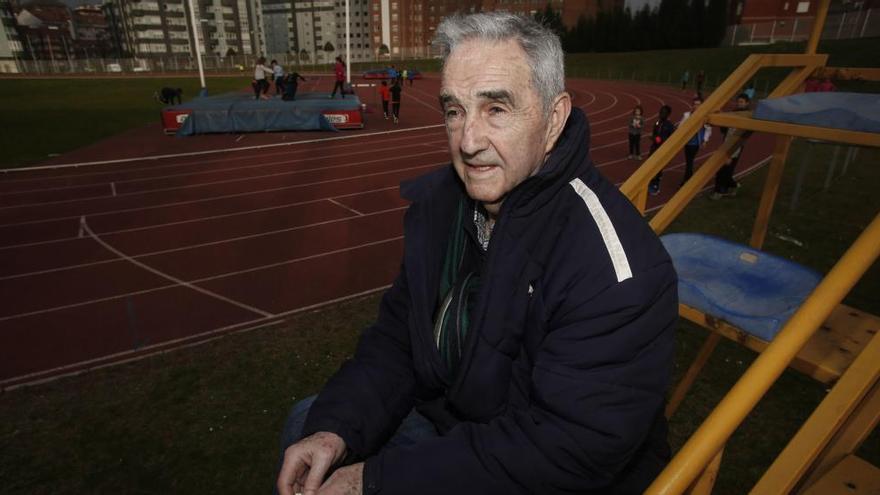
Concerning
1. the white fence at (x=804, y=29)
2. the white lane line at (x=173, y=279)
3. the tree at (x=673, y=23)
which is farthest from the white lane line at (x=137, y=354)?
the tree at (x=673, y=23)

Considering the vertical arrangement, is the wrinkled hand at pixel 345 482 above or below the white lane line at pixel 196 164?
above

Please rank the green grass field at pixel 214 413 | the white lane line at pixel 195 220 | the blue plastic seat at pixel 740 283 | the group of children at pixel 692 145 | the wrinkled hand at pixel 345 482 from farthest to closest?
the group of children at pixel 692 145
the white lane line at pixel 195 220
the green grass field at pixel 214 413
the blue plastic seat at pixel 740 283
the wrinkled hand at pixel 345 482

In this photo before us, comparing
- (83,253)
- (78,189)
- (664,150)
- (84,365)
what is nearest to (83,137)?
(78,189)

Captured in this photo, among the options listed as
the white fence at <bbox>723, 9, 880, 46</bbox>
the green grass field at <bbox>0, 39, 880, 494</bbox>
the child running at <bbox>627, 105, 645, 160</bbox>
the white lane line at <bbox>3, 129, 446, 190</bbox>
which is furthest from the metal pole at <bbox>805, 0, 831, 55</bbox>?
the white fence at <bbox>723, 9, 880, 46</bbox>

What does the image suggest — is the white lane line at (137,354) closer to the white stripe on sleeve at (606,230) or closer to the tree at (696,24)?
the white stripe on sleeve at (606,230)

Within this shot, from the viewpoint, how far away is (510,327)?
1.45m

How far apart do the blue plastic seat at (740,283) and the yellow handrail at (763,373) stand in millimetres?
582

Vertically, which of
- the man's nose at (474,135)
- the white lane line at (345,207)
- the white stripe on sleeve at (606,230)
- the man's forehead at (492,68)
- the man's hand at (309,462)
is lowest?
the white lane line at (345,207)

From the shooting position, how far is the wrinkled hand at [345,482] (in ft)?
4.56

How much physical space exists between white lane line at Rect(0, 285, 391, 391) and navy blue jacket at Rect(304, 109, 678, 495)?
3557mm

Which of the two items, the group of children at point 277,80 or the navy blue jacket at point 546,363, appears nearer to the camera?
the navy blue jacket at point 546,363

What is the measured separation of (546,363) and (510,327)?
177 millimetres

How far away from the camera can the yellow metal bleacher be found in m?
1.10

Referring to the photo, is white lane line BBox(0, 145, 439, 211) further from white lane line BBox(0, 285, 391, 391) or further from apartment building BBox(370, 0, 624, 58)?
apartment building BBox(370, 0, 624, 58)
